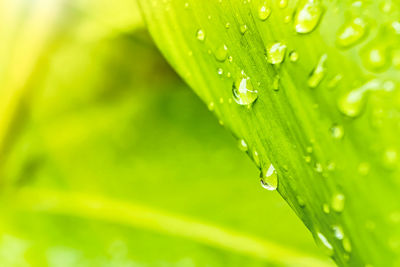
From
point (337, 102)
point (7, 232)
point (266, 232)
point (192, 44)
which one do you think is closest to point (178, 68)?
point (192, 44)

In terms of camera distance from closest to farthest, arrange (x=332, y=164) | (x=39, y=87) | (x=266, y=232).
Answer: (x=332, y=164)
(x=266, y=232)
(x=39, y=87)

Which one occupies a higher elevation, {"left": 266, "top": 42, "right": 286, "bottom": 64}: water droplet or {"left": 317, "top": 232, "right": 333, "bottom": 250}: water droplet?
{"left": 266, "top": 42, "right": 286, "bottom": 64}: water droplet

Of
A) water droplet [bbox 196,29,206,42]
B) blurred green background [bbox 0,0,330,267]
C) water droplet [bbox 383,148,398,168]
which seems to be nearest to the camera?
water droplet [bbox 383,148,398,168]

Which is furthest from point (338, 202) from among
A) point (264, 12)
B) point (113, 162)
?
point (113, 162)

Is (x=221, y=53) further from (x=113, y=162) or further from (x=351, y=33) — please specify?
(x=113, y=162)

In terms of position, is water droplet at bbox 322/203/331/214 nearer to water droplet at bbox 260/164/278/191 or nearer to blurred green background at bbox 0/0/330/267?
water droplet at bbox 260/164/278/191

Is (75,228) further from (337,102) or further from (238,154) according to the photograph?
(337,102)

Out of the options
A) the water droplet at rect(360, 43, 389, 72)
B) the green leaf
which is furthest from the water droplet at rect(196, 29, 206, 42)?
the water droplet at rect(360, 43, 389, 72)
